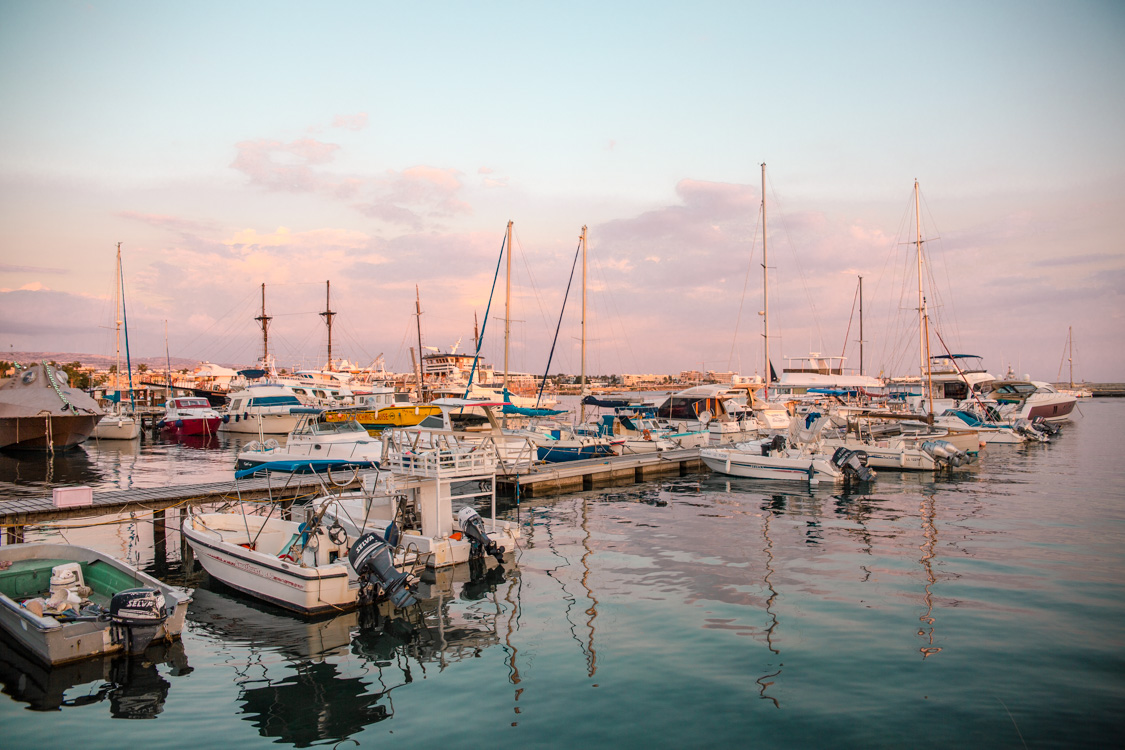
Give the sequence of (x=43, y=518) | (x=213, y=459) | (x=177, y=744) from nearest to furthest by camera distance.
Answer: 1. (x=177, y=744)
2. (x=43, y=518)
3. (x=213, y=459)

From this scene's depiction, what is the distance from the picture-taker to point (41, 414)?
4353 centimetres

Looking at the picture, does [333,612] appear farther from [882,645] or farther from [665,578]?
[882,645]

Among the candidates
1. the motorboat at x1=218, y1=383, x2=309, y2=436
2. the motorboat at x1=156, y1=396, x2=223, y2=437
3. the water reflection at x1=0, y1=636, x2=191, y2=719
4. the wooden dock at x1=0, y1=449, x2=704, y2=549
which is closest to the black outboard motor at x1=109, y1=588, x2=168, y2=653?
the water reflection at x1=0, y1=636, x2=191, y2=719

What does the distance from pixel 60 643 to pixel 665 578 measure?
11537 mm

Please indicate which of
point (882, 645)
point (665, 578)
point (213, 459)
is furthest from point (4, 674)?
point (213, 459)

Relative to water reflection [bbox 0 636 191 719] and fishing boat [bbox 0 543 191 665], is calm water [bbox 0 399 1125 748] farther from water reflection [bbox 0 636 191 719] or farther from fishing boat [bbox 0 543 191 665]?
fishing boat [bbox 0 543 191 665]

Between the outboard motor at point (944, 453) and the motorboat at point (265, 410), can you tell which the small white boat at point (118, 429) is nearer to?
the motorboat at point (265, 410)

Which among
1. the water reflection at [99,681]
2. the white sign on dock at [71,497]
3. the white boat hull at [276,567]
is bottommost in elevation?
the water reflection at [99,681]

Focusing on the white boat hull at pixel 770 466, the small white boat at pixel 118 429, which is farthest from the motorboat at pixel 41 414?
the white boat hull at pixel 770 466

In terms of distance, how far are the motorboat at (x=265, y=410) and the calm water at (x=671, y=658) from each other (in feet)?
122

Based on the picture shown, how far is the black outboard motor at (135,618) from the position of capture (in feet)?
36.0

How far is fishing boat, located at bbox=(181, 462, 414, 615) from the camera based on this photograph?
43.3 feet

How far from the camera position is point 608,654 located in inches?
438

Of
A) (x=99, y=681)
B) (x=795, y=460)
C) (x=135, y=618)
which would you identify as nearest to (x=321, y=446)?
(x=135, y=618)
